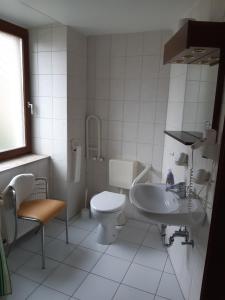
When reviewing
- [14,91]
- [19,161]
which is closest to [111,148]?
[19,161]

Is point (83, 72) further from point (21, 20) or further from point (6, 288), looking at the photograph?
point (6, 288)

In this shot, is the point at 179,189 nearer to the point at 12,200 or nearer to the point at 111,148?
the point at 111,148

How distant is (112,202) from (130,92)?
1.24m

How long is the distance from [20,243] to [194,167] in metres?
1.86

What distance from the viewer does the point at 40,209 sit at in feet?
6.69

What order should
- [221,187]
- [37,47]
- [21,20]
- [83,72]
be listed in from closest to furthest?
1. [221,187]
2. [21,20]
3. [37,47]
4. [83,72]

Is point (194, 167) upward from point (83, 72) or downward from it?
downward

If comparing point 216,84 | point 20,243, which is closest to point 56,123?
point 20,243

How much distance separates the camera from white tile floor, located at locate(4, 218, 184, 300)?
1.73 meters

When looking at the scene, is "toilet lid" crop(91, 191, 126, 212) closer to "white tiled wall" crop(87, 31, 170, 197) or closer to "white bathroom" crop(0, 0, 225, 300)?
"white bathroom" crop(0, 0, 225, 300)

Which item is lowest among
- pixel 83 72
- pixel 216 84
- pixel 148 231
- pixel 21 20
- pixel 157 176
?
pixel 148 231

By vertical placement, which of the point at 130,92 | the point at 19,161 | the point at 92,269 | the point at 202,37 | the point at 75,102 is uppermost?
the point at 202,37

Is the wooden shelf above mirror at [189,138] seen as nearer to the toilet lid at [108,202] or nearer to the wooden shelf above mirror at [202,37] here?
the wooden shelf above mirror at [202,37]

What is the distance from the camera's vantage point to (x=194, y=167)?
1590mm
